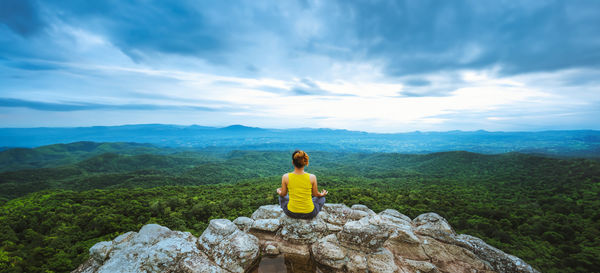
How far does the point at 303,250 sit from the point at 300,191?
1.97 meters

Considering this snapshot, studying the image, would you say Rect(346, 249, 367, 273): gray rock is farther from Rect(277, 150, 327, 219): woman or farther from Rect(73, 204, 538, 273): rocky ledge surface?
Rect(277, 150, 327, 219): woman

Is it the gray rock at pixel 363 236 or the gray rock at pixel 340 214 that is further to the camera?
the gray rock at pixel 340 214

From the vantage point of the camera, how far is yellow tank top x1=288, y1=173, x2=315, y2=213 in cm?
609

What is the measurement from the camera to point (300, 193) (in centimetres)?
631

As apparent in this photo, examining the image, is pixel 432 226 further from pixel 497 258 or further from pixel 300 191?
pixel 300 191

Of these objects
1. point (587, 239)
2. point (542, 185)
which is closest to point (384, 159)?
point (542, 185)

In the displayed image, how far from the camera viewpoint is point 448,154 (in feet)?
334

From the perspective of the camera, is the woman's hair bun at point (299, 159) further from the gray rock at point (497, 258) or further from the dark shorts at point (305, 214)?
the gray rock at point (497, 258)

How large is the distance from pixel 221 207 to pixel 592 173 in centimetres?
7383

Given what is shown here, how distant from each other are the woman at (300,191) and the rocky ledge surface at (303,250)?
1.60 ft

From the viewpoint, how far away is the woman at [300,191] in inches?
234

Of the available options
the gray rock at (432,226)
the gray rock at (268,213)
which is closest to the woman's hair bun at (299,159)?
the gray rock at (268,213)

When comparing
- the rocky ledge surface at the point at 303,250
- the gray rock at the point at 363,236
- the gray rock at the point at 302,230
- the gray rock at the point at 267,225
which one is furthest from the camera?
the gray rock at the point at 267,225

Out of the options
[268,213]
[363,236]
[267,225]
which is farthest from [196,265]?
[363,236]
